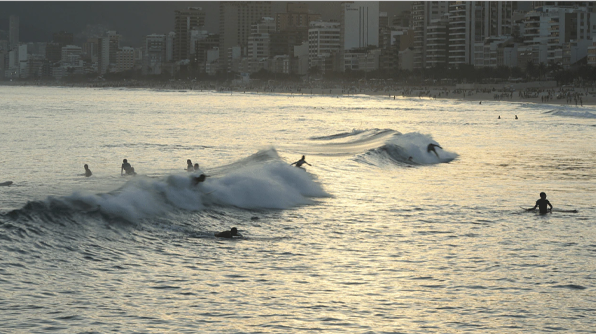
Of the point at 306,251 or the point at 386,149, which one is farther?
the point at 386,149

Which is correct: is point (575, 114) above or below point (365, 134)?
above

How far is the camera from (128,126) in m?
64.2

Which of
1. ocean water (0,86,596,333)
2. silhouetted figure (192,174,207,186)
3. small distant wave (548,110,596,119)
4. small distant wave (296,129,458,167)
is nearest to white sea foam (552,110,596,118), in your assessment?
small distant wave (548,110,596,119)

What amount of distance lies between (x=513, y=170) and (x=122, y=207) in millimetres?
16673

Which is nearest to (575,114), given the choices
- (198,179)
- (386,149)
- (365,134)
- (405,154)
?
(365,134)

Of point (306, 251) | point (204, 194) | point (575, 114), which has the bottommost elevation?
point (306, 251)

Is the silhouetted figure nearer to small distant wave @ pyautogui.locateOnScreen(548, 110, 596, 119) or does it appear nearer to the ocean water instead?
the ocean water

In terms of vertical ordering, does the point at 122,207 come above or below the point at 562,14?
below

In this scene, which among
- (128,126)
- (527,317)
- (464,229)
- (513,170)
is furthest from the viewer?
(128,126)

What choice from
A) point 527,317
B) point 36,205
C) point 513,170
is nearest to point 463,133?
point 513,170

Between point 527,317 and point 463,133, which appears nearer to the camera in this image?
point 527,317

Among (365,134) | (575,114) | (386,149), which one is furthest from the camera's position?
(575,114)

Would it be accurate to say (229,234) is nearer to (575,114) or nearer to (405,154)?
(405,154)

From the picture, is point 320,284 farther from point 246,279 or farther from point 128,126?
point 128,126
